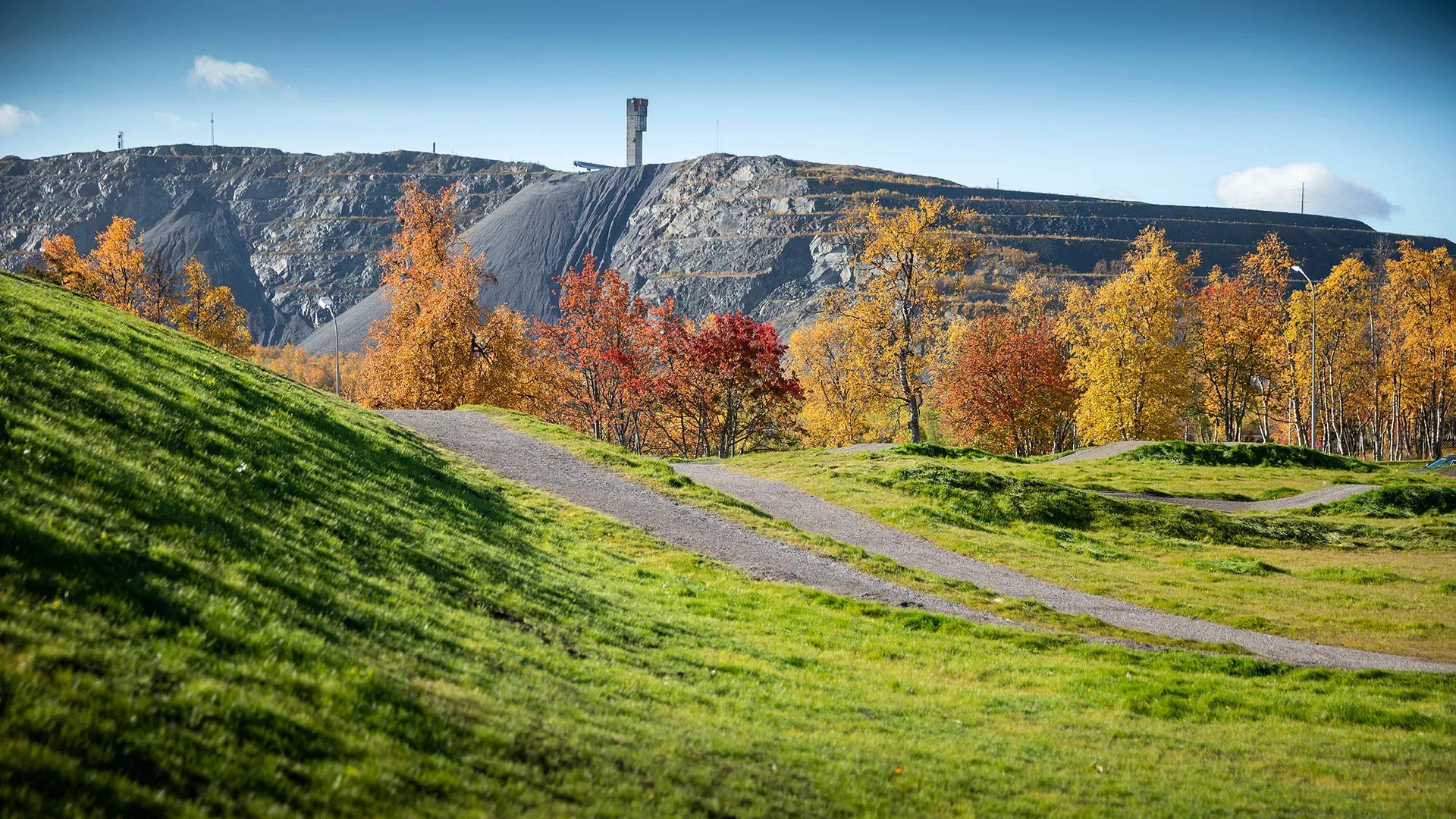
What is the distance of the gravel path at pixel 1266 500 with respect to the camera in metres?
28.9

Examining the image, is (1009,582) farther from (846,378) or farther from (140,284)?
(140,284)

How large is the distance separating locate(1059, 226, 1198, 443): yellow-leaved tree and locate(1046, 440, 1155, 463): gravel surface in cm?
890

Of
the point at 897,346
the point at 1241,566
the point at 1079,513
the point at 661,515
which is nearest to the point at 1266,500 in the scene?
the point at 1079,513

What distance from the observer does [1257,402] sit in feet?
209

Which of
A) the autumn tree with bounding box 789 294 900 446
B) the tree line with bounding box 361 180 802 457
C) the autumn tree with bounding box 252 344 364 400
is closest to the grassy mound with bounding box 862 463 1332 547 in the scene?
the tree line with bounding box 361 180 802 457

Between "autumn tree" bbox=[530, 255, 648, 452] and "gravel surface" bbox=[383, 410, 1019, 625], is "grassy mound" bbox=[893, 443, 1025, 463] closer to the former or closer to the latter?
"gravel surface" bbox=[383, 410, 1019, 625]

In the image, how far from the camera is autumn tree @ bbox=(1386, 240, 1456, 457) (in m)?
54.9

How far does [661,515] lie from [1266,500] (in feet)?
77.5

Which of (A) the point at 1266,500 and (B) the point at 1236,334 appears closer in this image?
(A) the point at 1266,500

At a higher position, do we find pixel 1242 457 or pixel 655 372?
pixel 655 372

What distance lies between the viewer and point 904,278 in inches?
1764

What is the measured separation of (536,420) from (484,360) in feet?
56.7

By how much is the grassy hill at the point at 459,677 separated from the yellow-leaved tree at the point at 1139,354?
39520 millimetres

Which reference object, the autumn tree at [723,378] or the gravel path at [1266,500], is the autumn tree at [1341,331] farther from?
the autumn tree at [723,378]
